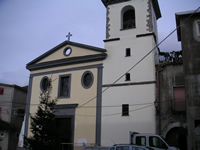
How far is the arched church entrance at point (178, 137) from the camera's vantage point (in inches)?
616

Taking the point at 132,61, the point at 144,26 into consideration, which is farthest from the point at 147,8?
the point at 132,61

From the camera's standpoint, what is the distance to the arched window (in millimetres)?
21286

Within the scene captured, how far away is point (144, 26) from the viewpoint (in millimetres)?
20031

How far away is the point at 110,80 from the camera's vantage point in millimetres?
19719

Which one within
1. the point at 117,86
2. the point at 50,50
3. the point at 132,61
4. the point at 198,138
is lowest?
the point at 198,138

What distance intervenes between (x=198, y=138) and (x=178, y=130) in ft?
11.1

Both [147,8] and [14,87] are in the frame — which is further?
[14,87]

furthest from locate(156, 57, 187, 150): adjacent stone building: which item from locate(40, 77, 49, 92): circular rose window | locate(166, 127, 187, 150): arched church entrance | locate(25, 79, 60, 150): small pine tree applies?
locate(40, 77, 49, 92): circular rose window

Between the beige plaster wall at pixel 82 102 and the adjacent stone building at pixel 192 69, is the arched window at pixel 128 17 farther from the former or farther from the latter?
the adjacent stone building at pixel 192 69

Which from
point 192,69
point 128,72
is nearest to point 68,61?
point 128,72

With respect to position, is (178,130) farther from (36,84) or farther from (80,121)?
(36,84)

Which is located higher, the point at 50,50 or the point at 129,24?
the point at 129,24

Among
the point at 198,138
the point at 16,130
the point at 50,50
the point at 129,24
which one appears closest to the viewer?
the point at 198,138

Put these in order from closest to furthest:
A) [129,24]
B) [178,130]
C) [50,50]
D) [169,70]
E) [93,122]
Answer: [178,130], [169,70], [93,122], [129,24], [50,50]
